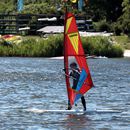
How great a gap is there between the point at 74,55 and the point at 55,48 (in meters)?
60.2

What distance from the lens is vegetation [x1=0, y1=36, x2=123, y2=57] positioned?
8812 centimetres

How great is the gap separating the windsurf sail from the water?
957 mm

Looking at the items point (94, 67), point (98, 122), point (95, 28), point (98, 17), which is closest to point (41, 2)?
point (98, 17)

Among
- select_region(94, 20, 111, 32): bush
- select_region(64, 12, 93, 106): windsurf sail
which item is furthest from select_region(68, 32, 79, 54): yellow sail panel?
select_region(94, 20, 111, 32): bush

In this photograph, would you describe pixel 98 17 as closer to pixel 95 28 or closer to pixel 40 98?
pixel 95 28

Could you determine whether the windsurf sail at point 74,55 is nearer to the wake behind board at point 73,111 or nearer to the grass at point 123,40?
the wake behind board at point 73,111

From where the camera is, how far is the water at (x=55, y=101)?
2613 cm

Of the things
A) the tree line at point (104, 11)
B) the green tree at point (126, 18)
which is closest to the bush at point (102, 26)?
the tree line at point (104, 11)

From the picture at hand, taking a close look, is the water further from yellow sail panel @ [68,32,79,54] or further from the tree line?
the tree line

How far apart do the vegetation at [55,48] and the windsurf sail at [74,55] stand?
5922cm

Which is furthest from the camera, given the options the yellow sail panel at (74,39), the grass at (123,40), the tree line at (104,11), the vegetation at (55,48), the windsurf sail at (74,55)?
the tree line at (104,11)

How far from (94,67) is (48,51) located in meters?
20.9

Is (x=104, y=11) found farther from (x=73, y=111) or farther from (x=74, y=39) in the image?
(x=74, y=39)

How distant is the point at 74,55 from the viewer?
92.1ft
